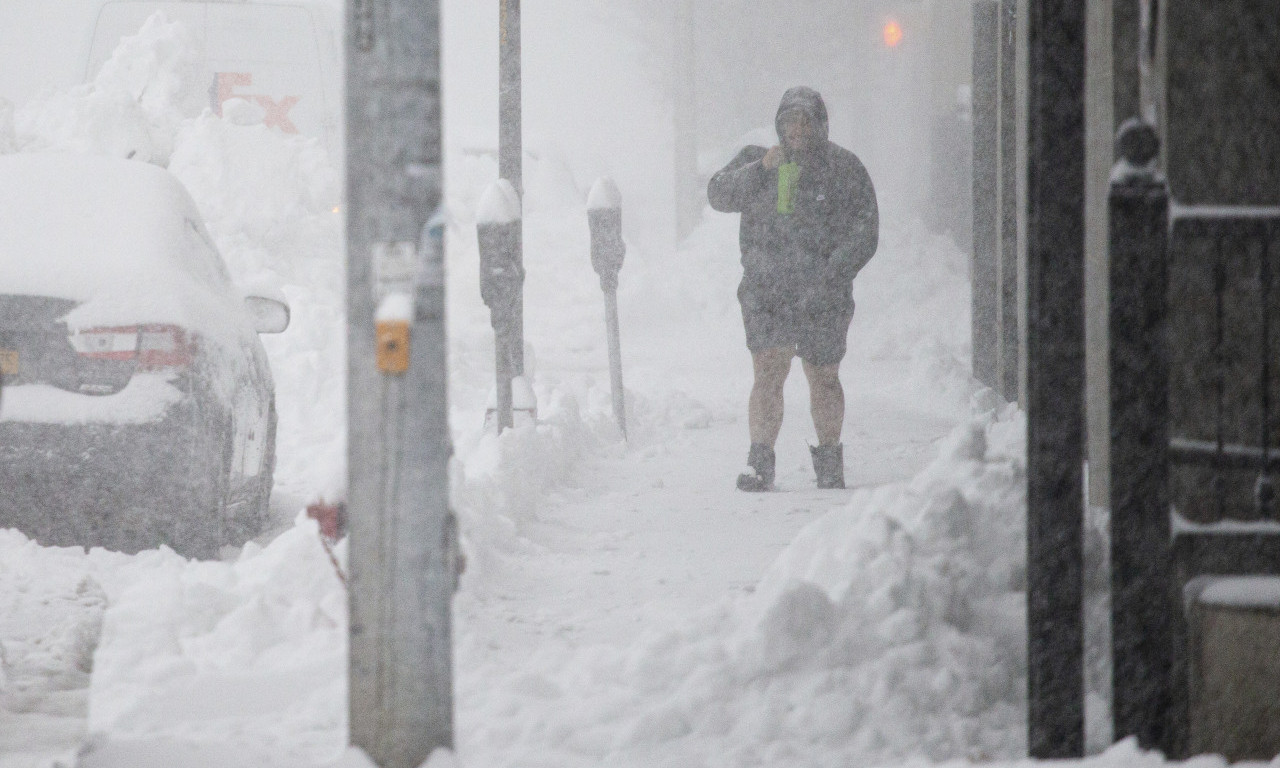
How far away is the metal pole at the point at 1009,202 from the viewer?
8.96m

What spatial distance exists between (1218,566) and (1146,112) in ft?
4.43

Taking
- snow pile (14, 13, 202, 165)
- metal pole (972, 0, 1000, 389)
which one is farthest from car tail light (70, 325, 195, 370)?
snow pile (14, 13, 202, 165)

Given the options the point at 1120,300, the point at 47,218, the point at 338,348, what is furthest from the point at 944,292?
the point at 1120,300

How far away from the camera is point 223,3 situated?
531 inches

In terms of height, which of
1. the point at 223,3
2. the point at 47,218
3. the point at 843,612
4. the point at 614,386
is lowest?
the point at 843,612

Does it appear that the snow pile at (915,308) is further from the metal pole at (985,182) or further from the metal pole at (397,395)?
the metal pole at (397,395)

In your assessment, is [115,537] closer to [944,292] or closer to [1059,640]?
[1059,640]

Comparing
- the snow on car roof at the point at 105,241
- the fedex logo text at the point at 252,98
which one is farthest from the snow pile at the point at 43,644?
the fedex logo text at the point at 252,98

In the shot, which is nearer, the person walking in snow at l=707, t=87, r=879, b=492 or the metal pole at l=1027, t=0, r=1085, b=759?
the metal pole at l=1027, t=0, r=1085, b=759

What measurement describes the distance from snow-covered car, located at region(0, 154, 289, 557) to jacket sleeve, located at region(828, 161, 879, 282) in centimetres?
281

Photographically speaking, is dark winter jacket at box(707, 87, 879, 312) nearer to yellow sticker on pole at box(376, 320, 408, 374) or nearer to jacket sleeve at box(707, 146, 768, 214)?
jacket sleeve at box(707, 146, 768, 214)

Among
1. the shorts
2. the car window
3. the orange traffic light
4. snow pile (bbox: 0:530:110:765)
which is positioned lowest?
snow pile (bbox: 0:530:110:765)

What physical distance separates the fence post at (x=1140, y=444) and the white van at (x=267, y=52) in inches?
408

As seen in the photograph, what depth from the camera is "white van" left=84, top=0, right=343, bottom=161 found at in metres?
12.9
